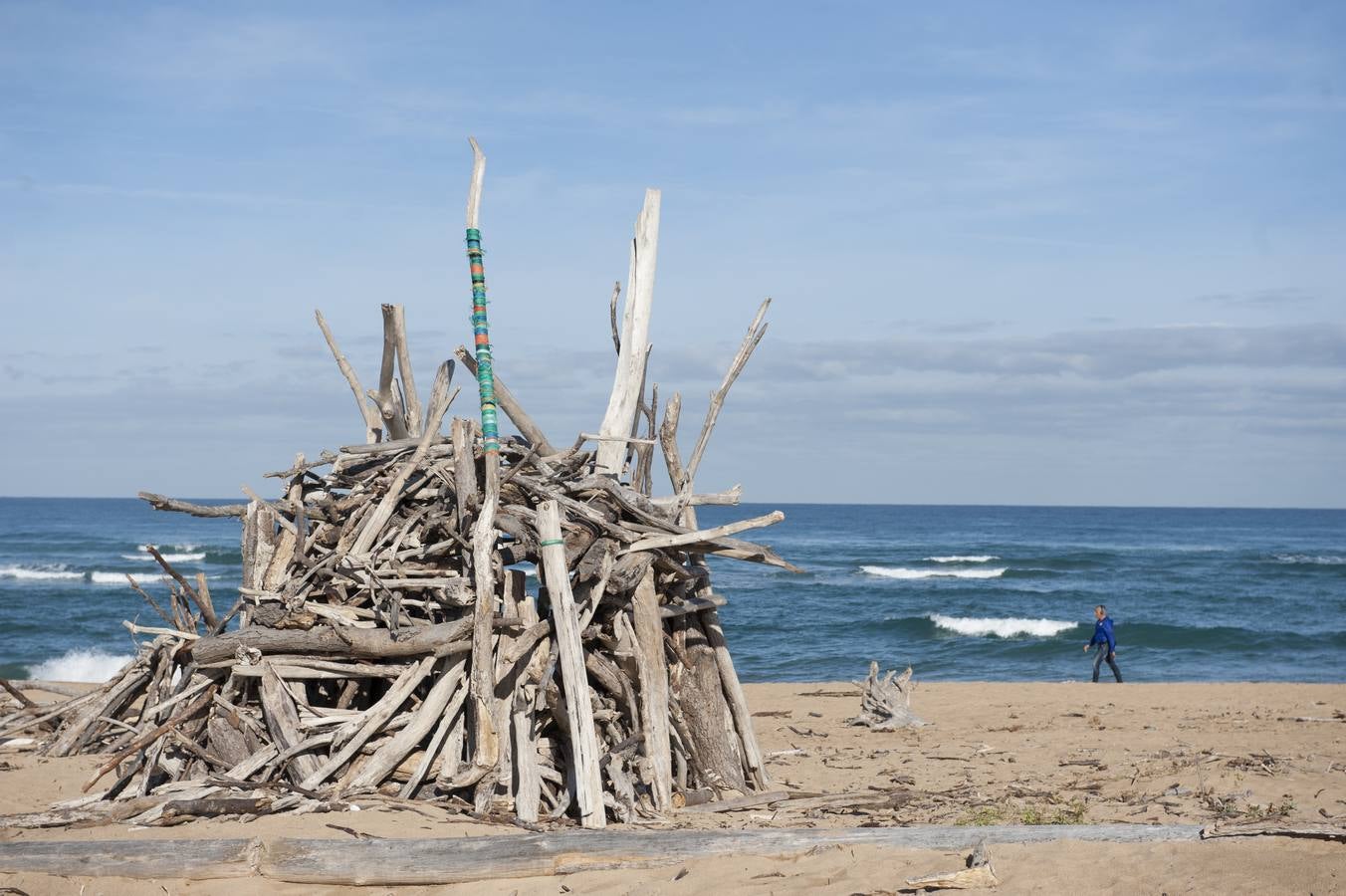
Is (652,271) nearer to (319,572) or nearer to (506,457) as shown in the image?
(506,457)

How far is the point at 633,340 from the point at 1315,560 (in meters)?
46.4

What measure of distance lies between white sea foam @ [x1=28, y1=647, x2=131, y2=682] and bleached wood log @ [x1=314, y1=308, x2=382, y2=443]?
11.8 m

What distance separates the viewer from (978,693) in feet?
53.4

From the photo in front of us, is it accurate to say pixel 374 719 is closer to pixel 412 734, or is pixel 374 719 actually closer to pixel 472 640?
pixel 412 734

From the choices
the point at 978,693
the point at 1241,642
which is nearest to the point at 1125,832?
the point at 978,693

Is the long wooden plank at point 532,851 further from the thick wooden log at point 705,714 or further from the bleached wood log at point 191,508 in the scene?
the bleached wood log at point 191,508

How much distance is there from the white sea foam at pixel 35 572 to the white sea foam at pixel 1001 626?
27431 millimetres

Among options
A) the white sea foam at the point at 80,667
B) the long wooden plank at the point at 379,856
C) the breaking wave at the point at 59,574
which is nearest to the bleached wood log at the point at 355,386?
the long wooden plank at the point at 379,856

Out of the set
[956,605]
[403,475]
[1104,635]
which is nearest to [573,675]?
[403,475]

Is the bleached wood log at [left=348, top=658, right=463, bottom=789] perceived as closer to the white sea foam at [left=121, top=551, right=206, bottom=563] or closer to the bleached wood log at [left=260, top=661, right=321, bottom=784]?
the bleached wood log at [left=260, top=661, right=321, bottom=784]

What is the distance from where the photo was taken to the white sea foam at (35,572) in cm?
3797

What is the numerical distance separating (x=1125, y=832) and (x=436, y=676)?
414 cm

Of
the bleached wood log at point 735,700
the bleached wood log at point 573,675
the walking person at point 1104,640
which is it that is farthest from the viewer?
the walking person at point 1104,640

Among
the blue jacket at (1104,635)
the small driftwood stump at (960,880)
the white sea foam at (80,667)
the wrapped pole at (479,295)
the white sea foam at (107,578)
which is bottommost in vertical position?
the white sea foam at (80,667)
